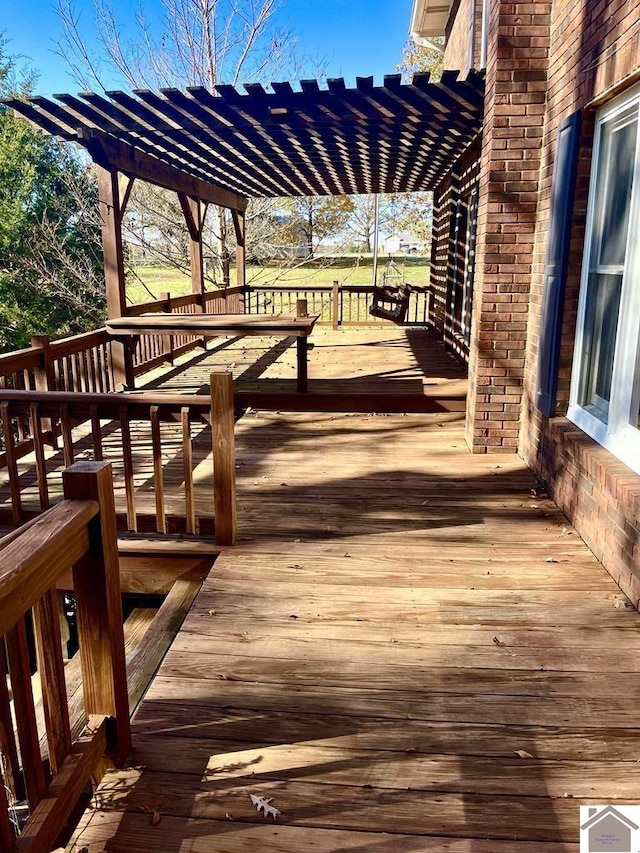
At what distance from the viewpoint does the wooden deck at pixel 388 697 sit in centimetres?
172

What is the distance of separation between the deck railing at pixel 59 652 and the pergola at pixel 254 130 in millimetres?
4262

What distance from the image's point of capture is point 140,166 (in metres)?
6.95

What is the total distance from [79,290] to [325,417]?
9778 mm

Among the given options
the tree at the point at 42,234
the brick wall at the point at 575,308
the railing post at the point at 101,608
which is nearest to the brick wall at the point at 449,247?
the brick wall at the point at 575,308

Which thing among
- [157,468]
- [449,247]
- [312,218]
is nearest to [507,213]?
[157,468]

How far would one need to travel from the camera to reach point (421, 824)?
5.61ft

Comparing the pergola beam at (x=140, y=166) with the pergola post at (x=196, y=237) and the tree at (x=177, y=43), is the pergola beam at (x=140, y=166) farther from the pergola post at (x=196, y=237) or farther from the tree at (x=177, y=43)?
the tree at (x=177, y=43)

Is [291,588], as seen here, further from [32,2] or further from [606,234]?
[32,2]

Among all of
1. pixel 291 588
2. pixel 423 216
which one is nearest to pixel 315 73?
pixel 423 216

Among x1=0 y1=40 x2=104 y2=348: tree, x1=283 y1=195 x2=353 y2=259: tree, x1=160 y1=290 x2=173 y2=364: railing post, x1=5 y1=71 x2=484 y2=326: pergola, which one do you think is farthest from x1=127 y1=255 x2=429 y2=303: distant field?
x1=5 y1=71 x2=484 y2=326: pergola

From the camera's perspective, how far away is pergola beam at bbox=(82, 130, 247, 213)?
6004mm

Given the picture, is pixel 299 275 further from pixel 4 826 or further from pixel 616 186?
pixel 4 826

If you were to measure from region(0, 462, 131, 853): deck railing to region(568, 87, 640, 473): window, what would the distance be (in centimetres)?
241

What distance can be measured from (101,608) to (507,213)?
12.8 ft
